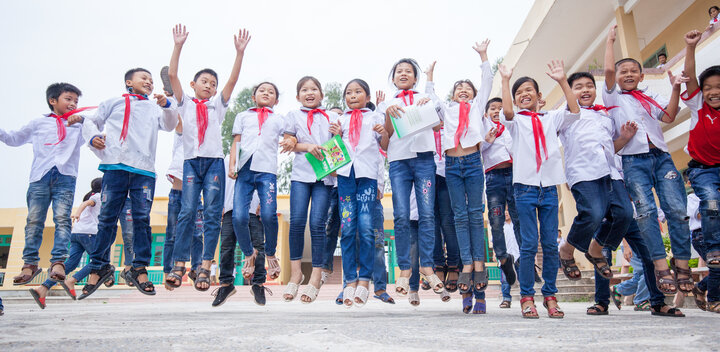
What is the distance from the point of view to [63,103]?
5488mm

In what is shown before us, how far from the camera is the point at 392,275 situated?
21234mm

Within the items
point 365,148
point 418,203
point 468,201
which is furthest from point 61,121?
point 468,201

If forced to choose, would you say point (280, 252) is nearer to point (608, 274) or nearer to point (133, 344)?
point (608, 274)

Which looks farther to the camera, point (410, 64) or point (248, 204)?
point (410, 64)

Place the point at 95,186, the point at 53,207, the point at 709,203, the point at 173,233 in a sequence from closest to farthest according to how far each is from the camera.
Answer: the point at 709,203
the point at 53,207
the point at 173,233
the point at 95,186

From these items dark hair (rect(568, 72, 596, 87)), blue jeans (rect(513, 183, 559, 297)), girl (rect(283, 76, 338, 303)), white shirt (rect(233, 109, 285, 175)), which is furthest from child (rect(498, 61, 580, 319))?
white shirt (rect(233, 109, 285, 175))

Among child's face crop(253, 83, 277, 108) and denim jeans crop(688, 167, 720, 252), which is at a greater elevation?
child's face crop(253, 83, 277, 108)

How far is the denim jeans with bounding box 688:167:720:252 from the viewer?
3.81m

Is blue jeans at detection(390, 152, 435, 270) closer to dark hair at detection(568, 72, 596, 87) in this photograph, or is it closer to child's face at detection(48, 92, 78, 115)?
dark hair at detection(568, 72, 596, 87)

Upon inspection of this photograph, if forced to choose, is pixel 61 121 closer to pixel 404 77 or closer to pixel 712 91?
pixel 404 77

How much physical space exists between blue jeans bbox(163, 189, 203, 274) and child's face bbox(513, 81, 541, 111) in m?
3.84

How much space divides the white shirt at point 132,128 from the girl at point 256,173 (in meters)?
0.75

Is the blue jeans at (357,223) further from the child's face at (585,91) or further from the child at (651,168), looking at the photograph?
the child at (651,168)

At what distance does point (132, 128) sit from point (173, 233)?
6.03ft
